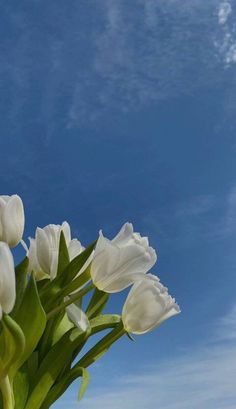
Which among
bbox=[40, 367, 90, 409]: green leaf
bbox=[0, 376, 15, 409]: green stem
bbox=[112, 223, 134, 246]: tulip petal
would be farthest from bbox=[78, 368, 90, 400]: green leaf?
bbox=[112, 223, 134, 246]: tulip petal

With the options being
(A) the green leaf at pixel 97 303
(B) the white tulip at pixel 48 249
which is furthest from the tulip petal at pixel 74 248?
(A) the green leaf at pixel 97 303

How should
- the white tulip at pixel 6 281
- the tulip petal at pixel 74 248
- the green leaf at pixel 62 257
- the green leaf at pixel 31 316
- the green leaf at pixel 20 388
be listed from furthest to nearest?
the tulip petal at pixel 74 248 → the green leaf at pixel 62 257 → the green leaf at pixel 20 388 → the green leaf at pixel 31 316 → the white tulip at pixel 6 281

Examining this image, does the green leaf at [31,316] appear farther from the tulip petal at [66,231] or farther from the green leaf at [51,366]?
the tulip petal at [66,231]

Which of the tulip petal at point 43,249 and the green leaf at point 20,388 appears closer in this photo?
the green leaf at point 20,388

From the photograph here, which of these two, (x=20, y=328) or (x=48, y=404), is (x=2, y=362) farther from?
(x=48, y=404)

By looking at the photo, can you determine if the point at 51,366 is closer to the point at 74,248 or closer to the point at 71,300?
the point at 71,300

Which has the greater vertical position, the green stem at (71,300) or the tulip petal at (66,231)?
the tulip petal at (66,231)
